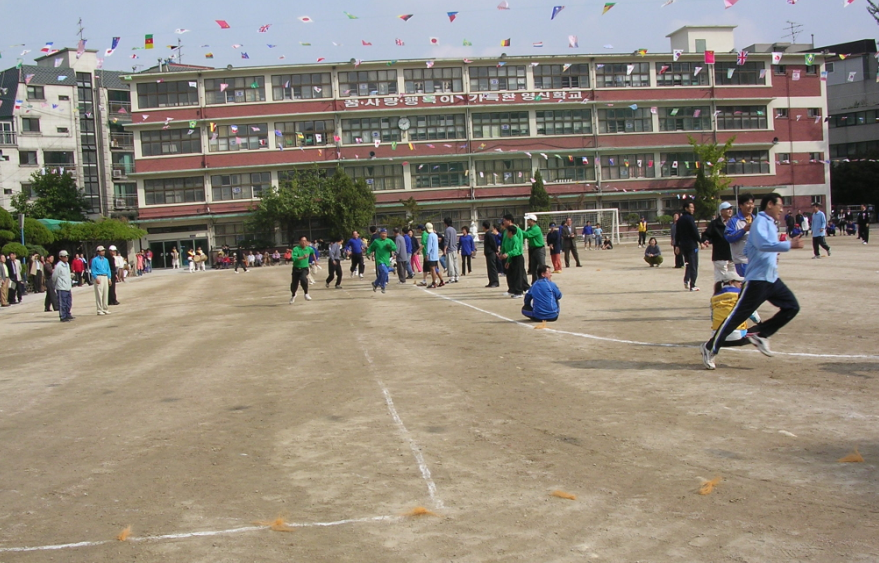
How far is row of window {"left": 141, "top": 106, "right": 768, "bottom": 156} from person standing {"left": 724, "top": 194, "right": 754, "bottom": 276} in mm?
53825

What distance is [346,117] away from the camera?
63406 millimetres

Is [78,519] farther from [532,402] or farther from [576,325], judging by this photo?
[576,325]

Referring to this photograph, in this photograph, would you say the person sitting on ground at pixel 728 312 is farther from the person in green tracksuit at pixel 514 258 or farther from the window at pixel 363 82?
the window at pixel 363 82

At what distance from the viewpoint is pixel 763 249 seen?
823 centimetres

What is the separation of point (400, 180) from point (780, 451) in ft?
196

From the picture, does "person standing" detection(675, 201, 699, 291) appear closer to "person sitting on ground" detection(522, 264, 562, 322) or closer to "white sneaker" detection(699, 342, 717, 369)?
"person sitting on ground" detection(522, 264, 562, 322)

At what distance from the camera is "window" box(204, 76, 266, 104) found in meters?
62.7

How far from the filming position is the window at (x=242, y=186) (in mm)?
63750

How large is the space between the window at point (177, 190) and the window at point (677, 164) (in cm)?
3748

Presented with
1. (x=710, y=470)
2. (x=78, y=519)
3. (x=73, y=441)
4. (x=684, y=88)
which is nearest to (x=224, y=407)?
(x=73, y=441)

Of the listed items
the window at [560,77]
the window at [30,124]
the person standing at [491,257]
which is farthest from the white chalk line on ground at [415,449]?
the window at [30,124]

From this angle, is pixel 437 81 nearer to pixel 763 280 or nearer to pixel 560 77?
pixel 560 77

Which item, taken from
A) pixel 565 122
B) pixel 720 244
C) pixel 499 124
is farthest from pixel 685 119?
pixel 720 244

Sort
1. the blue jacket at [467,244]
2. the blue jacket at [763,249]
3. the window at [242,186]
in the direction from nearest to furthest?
1. the blue jacket at [763,249]
2. the blue jacket at [467,244]
3. the window at [242,186]
